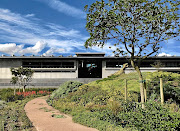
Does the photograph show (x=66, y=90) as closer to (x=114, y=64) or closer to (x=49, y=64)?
(x=114, y=64)

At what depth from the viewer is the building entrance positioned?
46688 millimetres

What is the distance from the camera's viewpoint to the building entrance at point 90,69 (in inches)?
1838

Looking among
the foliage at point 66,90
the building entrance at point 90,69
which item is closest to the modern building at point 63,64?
the building entrance at point 90,69

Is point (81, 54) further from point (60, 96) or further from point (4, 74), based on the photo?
point (60, 96)

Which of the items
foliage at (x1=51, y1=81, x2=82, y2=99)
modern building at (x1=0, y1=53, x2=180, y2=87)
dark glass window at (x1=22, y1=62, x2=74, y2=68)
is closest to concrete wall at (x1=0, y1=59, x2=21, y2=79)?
modern building at (x1=0, y1=53, x2=180, y2=87)

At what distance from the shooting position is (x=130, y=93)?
11711 millimetres

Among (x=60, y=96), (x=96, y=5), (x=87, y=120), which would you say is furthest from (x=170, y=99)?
(x=60, y=96)

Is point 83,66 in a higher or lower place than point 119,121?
Answer: higher

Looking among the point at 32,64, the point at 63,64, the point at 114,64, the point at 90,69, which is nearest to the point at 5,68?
the point at 32,64

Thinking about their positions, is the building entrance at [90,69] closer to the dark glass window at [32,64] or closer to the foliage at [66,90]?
the dark glass window at [32,64]

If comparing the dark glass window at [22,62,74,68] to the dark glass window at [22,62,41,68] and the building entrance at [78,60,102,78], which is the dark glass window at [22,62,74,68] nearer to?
the dark glass window at [22,62,41,68]

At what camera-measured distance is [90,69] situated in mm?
49438

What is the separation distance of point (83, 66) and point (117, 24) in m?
42.3

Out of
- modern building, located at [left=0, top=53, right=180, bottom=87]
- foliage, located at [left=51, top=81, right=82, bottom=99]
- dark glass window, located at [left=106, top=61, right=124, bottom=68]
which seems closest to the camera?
foliage, located at [left=51, top=81, right=82, bottom=99]
